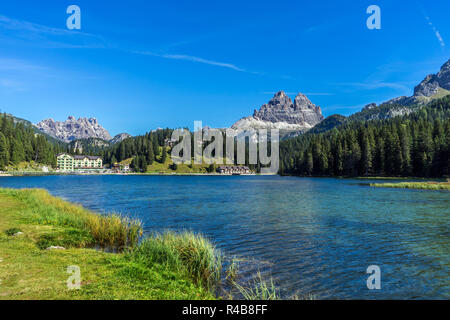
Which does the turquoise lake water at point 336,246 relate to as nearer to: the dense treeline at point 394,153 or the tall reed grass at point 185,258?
the tall reed grass at point 185,258

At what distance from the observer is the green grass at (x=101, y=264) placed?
11688 millimetres

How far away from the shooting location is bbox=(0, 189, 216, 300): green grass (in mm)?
11688

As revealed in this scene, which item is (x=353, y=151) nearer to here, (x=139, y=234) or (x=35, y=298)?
(x=139, y=234)

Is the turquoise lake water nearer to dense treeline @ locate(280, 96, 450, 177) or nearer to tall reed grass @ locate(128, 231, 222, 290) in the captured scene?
tall reed grass @ locate(128, 231, 222, 290)

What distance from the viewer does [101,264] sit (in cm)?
1555
